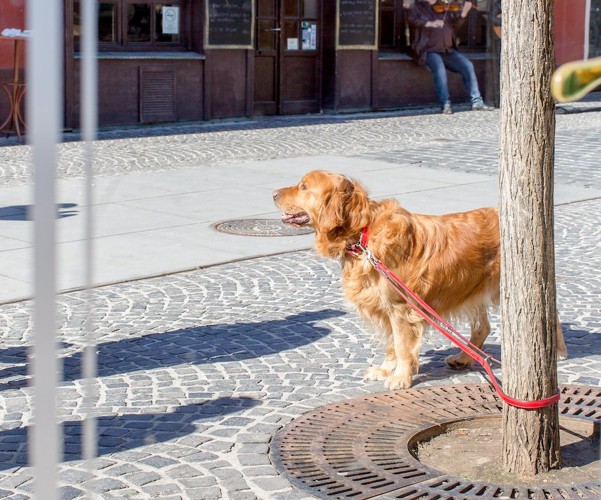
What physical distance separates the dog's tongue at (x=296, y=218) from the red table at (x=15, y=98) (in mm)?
10359

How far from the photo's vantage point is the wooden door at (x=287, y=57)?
18.7 meters

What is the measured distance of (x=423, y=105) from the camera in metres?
21.2

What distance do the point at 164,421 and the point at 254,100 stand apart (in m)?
14.5

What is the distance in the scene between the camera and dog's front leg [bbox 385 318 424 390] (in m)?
5.12

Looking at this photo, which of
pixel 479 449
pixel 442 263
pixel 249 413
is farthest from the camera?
pixel 442 263

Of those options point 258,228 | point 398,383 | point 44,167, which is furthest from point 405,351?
point 258,228

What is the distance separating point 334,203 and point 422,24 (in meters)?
15.2

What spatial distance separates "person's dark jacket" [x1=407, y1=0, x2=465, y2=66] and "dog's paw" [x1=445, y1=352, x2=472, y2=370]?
14761 mm

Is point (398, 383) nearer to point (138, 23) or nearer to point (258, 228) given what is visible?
point (258, 228)

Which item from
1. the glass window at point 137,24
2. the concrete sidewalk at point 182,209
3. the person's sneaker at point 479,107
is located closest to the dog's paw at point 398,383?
the concrete sidewalk at point 182,209

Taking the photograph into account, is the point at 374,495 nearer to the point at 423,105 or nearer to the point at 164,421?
the point at 164,421

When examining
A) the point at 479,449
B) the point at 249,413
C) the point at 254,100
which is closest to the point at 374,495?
the point at 479,449

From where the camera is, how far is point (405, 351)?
515 centimetres

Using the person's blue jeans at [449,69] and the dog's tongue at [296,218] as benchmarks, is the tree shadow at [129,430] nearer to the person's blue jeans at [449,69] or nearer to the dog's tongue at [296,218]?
the dog's tongue at [296,218]
